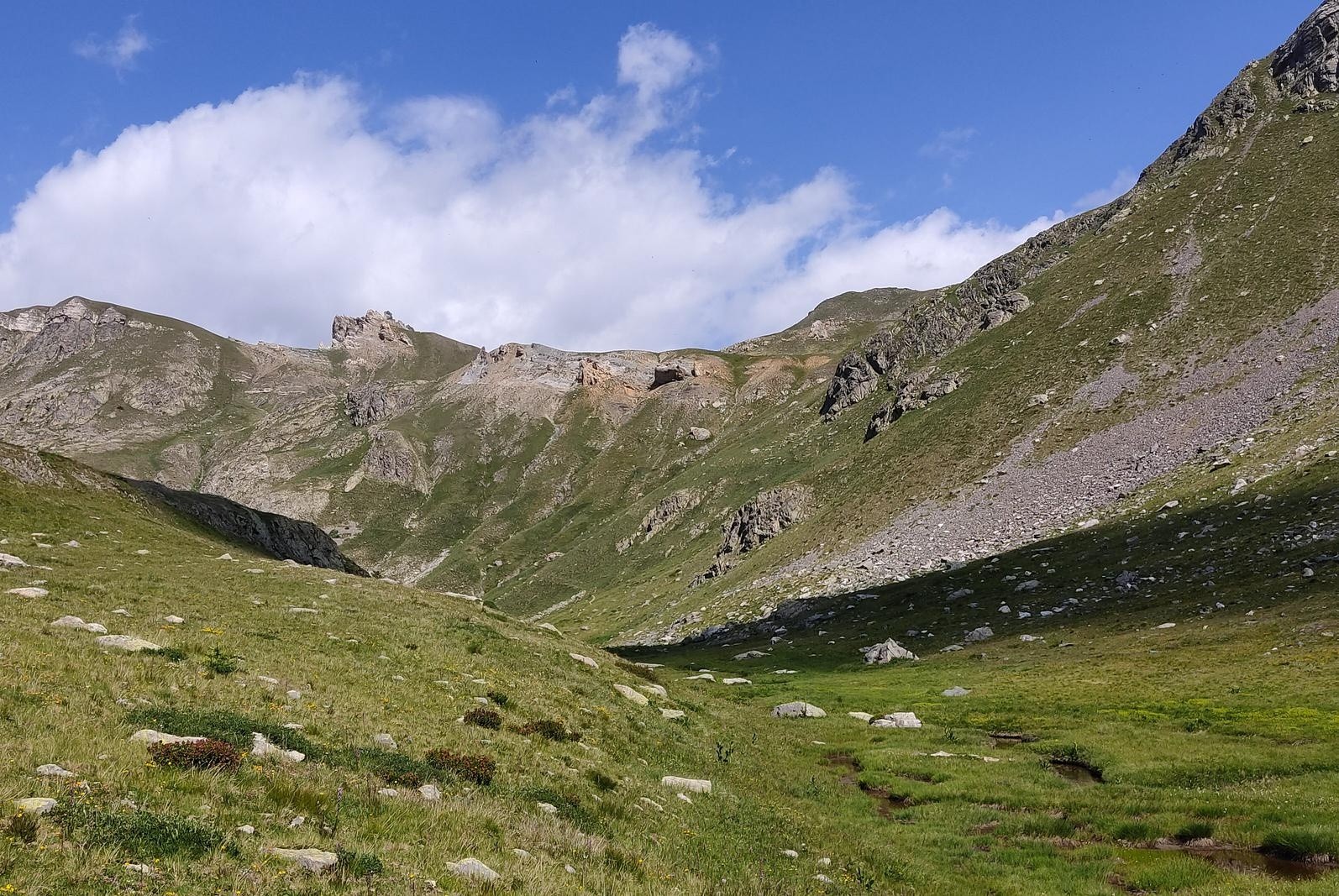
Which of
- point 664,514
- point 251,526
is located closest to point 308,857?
point 251,526

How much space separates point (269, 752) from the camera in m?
12.0

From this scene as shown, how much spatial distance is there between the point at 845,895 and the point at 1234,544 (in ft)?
178

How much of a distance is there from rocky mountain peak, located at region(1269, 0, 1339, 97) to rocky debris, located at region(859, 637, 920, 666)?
5930 inches

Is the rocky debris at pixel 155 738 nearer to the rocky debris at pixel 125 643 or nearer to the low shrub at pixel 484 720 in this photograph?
the rocky debris at pixel 125 643

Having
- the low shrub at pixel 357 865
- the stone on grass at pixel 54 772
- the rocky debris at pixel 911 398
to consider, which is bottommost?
the low shrub at pixel 357 865

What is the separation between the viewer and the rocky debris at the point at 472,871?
9.32 metres

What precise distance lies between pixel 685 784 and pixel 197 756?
1159 cm

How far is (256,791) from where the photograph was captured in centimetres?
1016

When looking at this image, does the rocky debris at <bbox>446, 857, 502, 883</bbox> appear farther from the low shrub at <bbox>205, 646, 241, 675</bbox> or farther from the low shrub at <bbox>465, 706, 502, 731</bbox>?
the low shrub at <bbox>205, 646, 241, 675</bbox>

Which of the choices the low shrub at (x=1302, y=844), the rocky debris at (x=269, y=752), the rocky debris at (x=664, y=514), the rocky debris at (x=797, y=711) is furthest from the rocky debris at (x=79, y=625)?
the rocky debris at (x=664, y=514)

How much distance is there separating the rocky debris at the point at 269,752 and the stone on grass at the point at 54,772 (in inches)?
110

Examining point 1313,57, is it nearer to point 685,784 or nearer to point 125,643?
point 685,784

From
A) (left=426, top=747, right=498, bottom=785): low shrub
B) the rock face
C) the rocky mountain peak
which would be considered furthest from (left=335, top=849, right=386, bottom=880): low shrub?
the rocky mountain peak

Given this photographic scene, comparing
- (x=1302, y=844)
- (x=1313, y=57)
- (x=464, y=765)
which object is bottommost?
(x=464, y=765)
